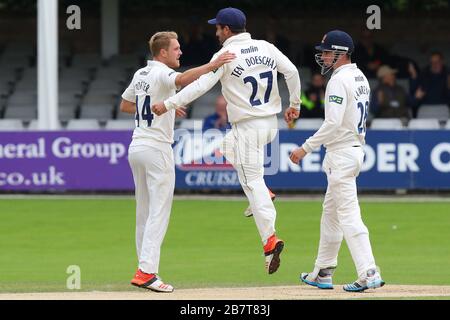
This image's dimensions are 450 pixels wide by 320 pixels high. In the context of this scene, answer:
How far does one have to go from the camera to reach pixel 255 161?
1256cm

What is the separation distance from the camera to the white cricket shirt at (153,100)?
40.8 ft

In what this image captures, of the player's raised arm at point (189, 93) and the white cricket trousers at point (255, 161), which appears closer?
the player's raised arm at point (189, 93)

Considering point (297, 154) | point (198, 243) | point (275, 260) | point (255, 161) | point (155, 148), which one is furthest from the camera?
point (198, 243)

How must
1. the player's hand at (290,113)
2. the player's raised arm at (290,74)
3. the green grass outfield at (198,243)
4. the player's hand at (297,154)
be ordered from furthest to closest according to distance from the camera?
the green grass outfield at (198,243)
the player's hand at (290,113)
the player's raised arm at (290,74)
the player's hand at (297,154)

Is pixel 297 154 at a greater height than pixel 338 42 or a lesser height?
lesser

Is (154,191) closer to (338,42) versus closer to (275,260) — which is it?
(275,260)

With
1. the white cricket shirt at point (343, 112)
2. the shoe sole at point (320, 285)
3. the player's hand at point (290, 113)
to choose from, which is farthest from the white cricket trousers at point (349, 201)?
the player's hand at point (290, 113)

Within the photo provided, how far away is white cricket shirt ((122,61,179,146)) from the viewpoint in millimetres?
12422

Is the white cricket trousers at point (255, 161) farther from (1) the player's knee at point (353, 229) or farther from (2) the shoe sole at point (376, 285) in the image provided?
(2) the shoe sole at point (376, 285)

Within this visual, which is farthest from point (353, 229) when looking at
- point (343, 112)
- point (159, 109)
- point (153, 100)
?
point (153, 100)

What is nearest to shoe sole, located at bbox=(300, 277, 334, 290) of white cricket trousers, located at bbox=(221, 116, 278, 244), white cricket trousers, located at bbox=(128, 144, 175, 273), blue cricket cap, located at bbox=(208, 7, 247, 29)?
white cricket trousers, located at bbox=(221, 116, 278, 244)

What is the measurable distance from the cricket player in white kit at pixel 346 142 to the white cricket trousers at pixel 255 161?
564 mm

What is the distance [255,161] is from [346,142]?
90 cm
